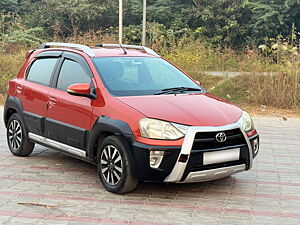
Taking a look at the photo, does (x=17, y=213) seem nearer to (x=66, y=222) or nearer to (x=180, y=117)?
(x=66, y=222)

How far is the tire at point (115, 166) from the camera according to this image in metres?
5.22

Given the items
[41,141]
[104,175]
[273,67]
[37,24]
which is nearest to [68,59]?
Answer: [41,141]

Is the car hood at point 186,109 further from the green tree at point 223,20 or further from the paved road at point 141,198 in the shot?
the green tree at point 223,20

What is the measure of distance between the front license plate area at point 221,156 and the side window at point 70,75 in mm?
1808

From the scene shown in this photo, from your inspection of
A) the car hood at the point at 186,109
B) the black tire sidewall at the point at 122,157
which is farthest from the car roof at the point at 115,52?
the black tire sidewall at the point at 122,157

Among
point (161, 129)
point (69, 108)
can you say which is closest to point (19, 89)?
point (69, 108)

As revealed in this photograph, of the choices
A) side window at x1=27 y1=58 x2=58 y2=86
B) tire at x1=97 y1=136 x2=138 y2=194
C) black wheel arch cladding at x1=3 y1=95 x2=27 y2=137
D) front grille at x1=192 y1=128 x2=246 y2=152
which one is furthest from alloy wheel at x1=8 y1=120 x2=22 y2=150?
front grille at x1=192 y1=128 x2=246 y2=152

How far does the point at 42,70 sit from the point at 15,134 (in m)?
1.07

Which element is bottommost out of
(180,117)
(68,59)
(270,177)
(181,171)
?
(270,177)

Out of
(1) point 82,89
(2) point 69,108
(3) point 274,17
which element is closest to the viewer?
(1) point 82,89

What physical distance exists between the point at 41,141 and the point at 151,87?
170 cm

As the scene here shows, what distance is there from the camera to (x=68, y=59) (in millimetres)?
6457

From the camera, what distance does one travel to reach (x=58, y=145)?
6.23m

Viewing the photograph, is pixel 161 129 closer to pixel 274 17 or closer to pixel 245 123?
pixel 245 123
